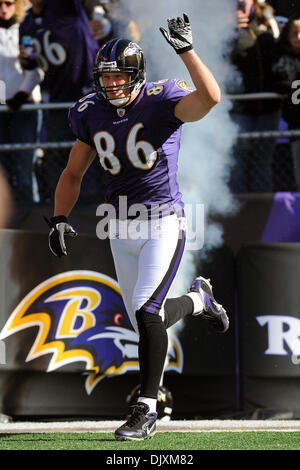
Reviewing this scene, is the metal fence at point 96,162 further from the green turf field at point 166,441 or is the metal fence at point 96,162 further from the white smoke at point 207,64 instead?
the green turf field at point 166,441

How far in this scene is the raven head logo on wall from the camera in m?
5.71

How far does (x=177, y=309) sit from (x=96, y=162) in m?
2.60

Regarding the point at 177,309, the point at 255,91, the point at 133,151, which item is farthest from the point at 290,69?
the point at 177,309

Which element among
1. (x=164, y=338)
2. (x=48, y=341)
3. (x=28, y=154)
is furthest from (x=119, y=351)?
(x=28, y=154)

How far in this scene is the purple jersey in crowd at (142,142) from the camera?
4441 mm

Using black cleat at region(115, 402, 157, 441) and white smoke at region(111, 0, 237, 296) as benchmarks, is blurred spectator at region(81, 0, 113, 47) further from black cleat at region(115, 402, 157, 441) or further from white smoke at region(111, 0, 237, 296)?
black cleat at region(115, 402, 157, 441)

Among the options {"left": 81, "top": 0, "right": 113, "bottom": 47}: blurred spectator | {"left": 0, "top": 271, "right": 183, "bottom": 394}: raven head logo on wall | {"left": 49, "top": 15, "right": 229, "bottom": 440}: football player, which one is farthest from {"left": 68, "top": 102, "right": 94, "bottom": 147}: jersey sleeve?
{"left": 81, "top": 0, "right": 113, "bottom": 47}: blurred spectator

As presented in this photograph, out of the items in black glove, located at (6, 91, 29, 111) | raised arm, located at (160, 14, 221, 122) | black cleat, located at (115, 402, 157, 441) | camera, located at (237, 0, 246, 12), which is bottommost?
black cleat, located at (115, 402, 157, 441)

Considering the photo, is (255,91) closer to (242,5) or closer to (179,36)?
(242,5)

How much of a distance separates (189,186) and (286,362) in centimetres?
171

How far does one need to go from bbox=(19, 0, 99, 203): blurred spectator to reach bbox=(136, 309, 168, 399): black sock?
9.50ft

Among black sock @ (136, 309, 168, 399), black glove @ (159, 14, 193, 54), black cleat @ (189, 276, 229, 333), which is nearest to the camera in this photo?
black glove @ (159, 14, 193, 54)

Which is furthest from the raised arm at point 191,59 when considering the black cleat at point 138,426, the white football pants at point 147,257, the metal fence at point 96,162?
the metal fence at point 96,162

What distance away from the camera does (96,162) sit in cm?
701
